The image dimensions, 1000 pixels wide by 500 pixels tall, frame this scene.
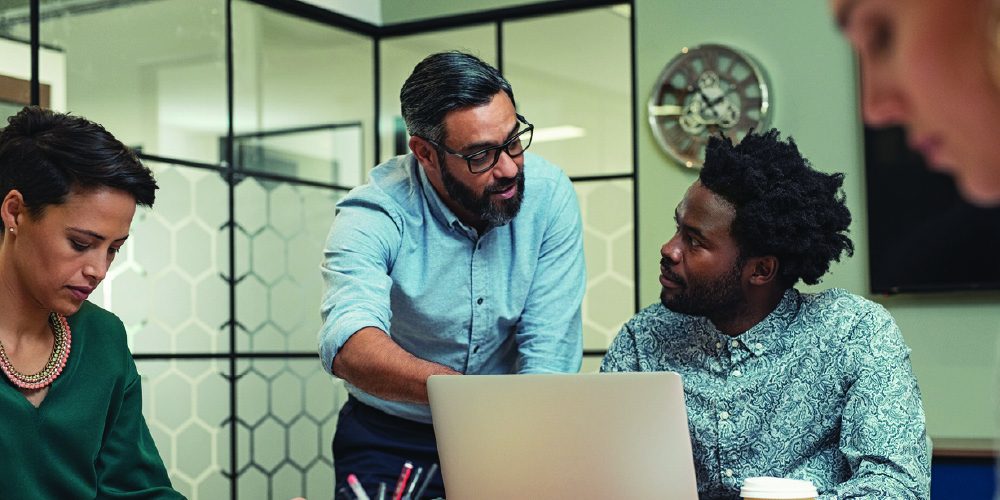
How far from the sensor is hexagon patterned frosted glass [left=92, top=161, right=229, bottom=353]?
3477 mm

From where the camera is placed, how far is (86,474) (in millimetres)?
1495

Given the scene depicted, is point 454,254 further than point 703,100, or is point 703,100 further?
point 703,100

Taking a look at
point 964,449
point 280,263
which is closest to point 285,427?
point 280,263

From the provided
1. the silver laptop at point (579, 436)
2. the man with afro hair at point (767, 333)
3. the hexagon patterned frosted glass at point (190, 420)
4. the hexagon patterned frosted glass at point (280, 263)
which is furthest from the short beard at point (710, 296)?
the hexagon patterned frosted glass at point (280, 263)

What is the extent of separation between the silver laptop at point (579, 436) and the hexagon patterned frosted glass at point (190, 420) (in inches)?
102

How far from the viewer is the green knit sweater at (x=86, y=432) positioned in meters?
1.43

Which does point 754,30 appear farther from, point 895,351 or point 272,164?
point 895,351

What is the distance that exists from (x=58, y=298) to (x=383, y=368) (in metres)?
0.49

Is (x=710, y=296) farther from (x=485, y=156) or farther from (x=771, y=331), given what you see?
(x=485, y=156)

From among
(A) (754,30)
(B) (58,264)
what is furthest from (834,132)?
(B) (58,264)

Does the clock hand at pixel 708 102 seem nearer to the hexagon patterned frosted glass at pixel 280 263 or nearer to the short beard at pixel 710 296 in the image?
the hexagon patterned frosted glass at pixel 280 263

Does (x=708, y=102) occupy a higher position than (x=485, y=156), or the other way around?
(x=708, y=102)

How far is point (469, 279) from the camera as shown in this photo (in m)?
1.92

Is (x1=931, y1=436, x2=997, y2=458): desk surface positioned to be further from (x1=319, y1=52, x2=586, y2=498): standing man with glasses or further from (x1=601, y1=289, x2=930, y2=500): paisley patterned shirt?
(x1=319, y1=52, x2=586, y2=498): standing man with glasses
